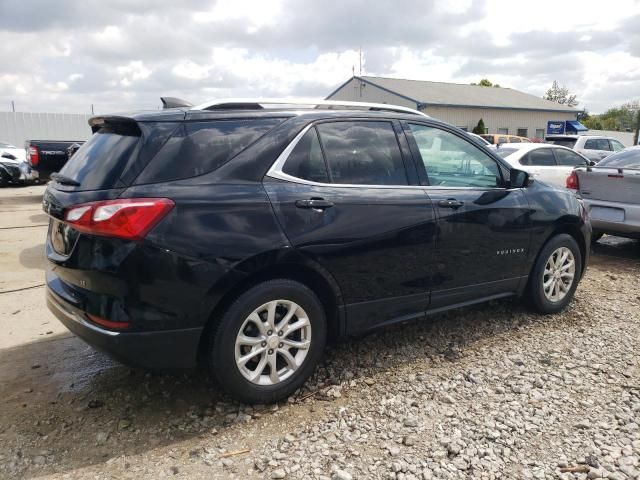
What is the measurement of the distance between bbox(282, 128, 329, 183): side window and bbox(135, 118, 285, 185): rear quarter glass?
22 centimetres

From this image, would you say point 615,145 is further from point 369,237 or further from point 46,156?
point 369,237

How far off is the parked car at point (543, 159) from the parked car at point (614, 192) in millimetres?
2530

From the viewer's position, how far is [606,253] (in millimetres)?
7473

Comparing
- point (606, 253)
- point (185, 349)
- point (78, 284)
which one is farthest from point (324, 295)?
point (606, 253)

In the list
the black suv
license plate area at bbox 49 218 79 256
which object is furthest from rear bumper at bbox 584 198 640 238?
license plate area at bbox 49 218 79 256

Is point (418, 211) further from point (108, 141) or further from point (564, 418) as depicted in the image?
point (108, 141)

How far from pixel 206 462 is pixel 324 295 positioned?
47.5 inches

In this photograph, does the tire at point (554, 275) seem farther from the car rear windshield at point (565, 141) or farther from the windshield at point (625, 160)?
the car rear windshield at point (565, 141)

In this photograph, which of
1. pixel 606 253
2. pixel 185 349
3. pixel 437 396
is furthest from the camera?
pixel 606 253

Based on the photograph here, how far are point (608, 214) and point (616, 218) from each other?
0.13 m

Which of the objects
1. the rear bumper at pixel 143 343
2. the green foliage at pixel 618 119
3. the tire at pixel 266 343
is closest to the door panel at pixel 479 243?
the tire at pixel 266 343

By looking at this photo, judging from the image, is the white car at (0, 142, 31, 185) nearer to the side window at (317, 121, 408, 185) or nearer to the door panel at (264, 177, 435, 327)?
the side window at (317, 121, 408, 185)

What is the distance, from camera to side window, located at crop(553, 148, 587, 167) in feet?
34.8

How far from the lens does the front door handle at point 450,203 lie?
3734 millimetres
